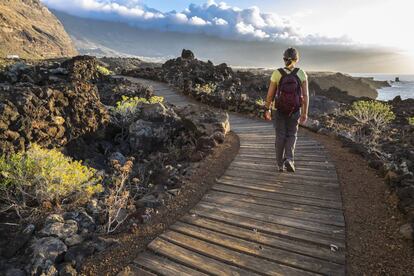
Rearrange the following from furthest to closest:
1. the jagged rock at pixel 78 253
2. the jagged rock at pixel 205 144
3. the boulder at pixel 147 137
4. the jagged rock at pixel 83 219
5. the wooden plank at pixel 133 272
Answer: the boulder at pixel 147 137, the jagged rock at pixel 205 144, the jagged rock at pixel 83 219, the jagged rock at pixel 78 253, the wooden plank at pixel 133 272

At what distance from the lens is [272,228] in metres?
4.51

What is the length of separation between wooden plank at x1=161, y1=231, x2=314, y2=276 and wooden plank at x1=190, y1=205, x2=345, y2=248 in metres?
0.59

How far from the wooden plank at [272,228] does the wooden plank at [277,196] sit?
784mm

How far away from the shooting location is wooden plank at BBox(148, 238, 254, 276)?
370cm

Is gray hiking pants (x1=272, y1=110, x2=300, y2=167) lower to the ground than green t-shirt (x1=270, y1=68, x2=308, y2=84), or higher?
lower

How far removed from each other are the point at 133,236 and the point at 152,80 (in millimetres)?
23568

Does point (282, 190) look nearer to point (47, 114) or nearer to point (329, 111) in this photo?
point (47, 114)

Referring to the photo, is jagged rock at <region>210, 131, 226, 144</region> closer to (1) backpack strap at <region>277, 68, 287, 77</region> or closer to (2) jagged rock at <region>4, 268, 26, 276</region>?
(1) backpack strap at <region>277, 68, 287, 77</region>

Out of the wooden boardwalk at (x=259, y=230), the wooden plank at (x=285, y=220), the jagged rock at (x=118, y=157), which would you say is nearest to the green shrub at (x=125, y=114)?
the jagged rock at (x=118, y=157)

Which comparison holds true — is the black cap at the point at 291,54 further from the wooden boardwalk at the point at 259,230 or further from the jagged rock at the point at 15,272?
the jagged rock at the point at 15,272

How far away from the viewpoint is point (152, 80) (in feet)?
89.0

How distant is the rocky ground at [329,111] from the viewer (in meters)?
5.92

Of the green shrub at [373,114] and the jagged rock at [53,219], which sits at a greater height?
the green shrub at [373,114]

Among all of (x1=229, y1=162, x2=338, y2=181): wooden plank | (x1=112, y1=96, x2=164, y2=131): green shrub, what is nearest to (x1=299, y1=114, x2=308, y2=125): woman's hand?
(x1=229, y1=162, x2=338, y2=181): wooden plank
